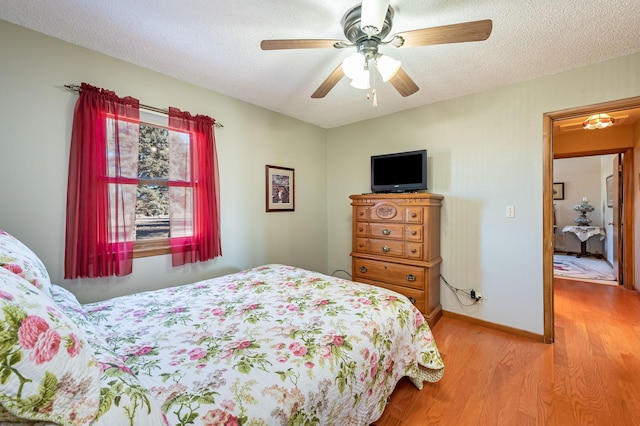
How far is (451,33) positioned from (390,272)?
214 centimetres

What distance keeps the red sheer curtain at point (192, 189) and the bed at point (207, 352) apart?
1.81 ft

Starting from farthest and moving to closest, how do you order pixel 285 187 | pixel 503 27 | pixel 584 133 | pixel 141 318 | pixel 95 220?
pixel 584 133 < pixel 285 187 < pixel 95 220 < pixel 503 27 < pixel 141 318

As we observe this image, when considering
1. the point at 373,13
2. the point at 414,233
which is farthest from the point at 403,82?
the point at 414,233

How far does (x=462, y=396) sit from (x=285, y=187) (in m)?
2.54

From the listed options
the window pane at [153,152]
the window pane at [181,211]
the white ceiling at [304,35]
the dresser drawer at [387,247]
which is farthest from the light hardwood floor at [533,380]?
the window pane at [153,152]

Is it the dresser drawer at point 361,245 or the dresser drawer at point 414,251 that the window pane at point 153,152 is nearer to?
the dresser drawer at point 361,245

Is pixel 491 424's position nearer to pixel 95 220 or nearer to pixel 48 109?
pixel 95 220

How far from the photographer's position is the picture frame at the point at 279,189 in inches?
123

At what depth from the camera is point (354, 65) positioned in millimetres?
1592

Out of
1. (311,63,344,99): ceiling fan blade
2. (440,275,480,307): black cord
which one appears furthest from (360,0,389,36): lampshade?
(440,275,480,307): black cord

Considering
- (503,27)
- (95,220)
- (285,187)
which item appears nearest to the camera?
(503,27)

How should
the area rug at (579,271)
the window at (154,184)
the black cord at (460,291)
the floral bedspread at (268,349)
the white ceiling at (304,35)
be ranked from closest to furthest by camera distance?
the floral bedspread at (268,349), the white ceiling at (304,35), the window at (154,184), the black cord at (460,291), the area rug at (579,271)

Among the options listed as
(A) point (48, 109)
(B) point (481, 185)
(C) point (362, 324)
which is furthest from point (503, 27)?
(A) point (48, 109)

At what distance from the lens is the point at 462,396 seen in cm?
172
